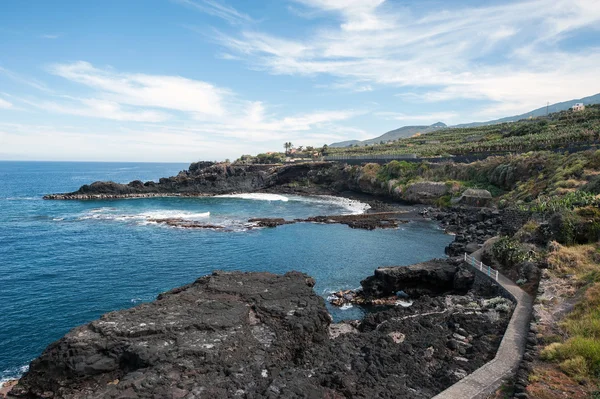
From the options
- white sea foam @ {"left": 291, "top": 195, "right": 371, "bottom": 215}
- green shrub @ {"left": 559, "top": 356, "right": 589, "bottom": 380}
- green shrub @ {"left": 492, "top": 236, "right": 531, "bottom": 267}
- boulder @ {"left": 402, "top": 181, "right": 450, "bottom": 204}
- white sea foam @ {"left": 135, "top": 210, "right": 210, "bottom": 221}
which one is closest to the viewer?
green shrub @ {"left": 559, "top": 356, "right": 589, "bottom": 380}

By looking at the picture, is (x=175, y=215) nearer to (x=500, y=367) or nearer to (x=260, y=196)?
(x=260, y=196)

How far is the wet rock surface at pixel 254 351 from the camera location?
1444cm

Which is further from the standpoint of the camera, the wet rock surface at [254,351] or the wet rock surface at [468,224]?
the wet rock surface at [468,224]

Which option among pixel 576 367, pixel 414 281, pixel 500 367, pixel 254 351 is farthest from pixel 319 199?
pixel 576 367

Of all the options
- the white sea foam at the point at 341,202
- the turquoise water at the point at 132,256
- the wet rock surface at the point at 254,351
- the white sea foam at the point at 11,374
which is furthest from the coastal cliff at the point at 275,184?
the white sea foam at the point at 11,374

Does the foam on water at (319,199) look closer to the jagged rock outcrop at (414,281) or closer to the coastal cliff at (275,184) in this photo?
the coastal cliff at (275,184)

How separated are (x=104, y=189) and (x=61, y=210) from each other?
23.0m

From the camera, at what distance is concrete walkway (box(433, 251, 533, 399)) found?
1314 cm

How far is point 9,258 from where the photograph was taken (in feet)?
125

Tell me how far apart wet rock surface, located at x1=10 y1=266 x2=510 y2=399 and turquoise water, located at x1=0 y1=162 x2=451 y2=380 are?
6.12 meters

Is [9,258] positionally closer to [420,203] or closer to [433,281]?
[433,281]

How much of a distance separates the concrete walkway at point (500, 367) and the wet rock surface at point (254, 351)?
92 centimetres

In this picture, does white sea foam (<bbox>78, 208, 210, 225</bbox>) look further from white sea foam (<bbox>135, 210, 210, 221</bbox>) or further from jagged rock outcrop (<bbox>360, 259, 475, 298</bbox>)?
jagged rock outcrop (<bbox>360, 259, 475, 298</bbox>)

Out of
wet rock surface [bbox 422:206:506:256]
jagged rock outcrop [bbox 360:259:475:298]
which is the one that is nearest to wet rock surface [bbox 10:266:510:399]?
jagged rock outcrop [bbox 360:259:475:298]
